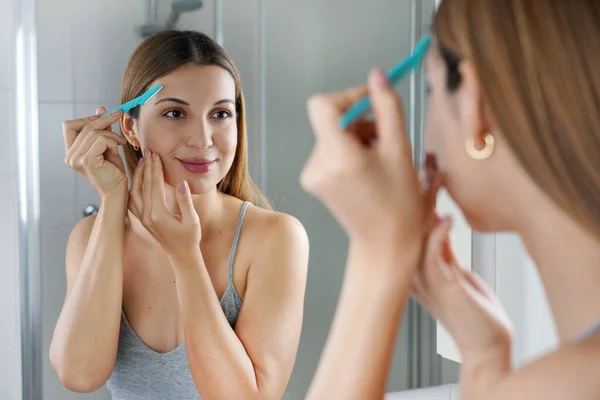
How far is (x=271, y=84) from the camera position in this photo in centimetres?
175

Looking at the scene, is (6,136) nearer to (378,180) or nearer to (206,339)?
(206,339)

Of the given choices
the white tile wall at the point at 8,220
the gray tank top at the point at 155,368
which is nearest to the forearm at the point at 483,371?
the gray tank top at the point at 155,368

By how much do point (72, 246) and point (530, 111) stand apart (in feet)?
3.05

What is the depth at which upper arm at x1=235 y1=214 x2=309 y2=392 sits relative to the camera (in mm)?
1008

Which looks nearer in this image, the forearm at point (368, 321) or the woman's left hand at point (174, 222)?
the forearm at point (368, 321)

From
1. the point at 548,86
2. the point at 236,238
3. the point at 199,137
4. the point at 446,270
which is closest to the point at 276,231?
the point at 236,238

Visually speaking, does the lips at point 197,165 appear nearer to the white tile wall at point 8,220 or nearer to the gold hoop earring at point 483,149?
the gold hoop earring at point 483,149

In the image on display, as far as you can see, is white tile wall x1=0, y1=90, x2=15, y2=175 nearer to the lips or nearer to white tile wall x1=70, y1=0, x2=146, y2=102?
white tile wall x1=70, y1=0, x2=146, y2=102

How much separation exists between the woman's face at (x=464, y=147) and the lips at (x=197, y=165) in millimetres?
615

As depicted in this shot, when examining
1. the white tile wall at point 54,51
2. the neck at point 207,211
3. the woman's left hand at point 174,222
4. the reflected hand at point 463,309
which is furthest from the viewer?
the white tile wall at point 54,51

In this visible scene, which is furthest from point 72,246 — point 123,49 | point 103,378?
point 123,49

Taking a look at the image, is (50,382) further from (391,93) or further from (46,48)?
(391,93)

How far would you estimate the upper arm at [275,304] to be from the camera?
101 cm

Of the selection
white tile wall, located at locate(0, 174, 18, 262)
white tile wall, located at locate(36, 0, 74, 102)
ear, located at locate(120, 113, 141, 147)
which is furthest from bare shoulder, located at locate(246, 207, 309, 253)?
white tile wall, located at locate(0, 174, 18, 262)
